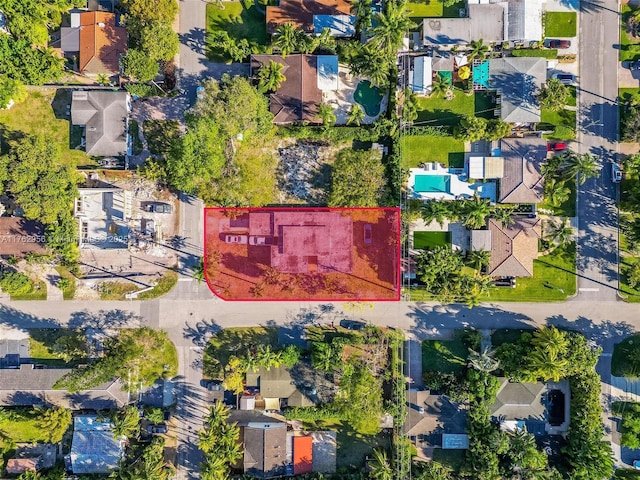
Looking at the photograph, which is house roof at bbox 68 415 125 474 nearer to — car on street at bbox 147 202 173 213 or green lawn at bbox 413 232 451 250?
car on street at bbox 147 202 173 213

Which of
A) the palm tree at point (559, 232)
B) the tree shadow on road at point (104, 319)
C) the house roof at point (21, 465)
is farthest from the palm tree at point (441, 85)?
the house roof at point (21, 465)

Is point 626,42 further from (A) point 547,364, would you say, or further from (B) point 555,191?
(A) point 547,364

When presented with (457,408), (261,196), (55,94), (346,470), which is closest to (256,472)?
(346,470)

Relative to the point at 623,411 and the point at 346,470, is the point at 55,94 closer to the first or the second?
the point at 346,470

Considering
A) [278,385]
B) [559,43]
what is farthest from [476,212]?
[278,385]

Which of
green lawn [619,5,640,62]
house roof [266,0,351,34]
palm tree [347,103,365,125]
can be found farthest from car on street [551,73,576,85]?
house roof [266,0,351,34]

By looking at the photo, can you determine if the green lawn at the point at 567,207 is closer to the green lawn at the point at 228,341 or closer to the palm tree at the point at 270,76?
the palm tree at the point at 270,76
